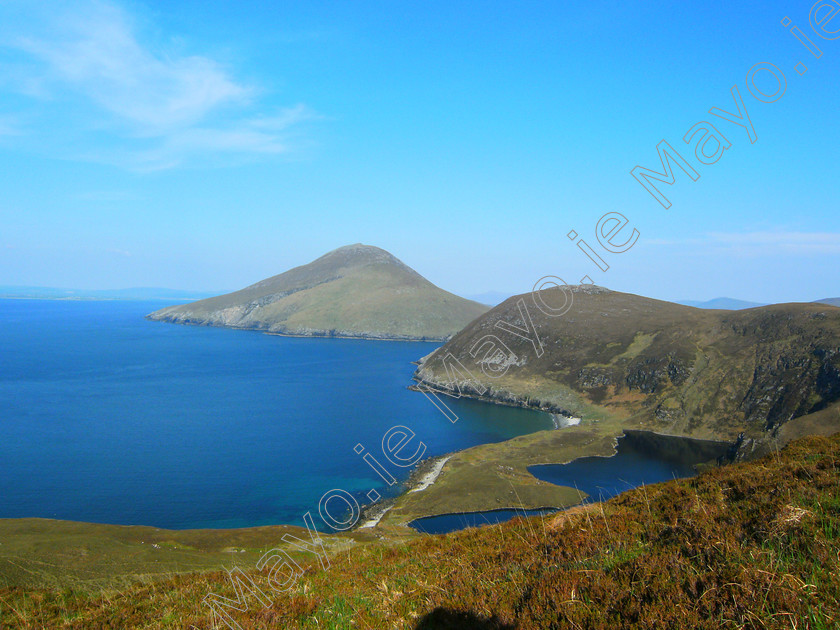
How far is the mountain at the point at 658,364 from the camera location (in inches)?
2621

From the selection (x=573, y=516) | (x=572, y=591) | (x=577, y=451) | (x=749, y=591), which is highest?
(x=749, y=591)

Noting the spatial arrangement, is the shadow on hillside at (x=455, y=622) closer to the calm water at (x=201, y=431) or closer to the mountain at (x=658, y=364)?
the calm water at (x=201, y=431)

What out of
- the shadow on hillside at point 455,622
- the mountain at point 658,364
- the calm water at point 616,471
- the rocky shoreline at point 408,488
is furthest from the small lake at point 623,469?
the shadow on hillside at point 455,622

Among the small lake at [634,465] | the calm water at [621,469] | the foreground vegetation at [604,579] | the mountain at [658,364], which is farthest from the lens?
the mountain at [658,364]

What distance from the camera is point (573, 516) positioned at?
38.0 ft

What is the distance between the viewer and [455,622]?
611 cm

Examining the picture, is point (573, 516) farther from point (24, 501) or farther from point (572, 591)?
point (24, 501)

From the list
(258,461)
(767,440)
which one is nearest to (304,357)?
(258,461)

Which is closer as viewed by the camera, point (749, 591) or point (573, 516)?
point (749, 591)

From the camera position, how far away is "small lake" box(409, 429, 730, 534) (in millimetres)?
40281

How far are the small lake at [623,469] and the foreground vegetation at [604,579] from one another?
95.5 feet

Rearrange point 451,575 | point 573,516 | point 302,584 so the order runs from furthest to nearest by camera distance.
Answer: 1. point 573,516
2. point 302,584
3. point 451,575

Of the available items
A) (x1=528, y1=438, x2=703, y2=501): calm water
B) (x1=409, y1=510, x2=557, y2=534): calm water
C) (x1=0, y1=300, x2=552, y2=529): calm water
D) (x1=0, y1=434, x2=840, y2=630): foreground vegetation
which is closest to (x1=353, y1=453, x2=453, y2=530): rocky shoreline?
(x1=0, y1=300, x2=552, y2=529): calm water

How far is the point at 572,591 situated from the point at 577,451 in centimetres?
5877
